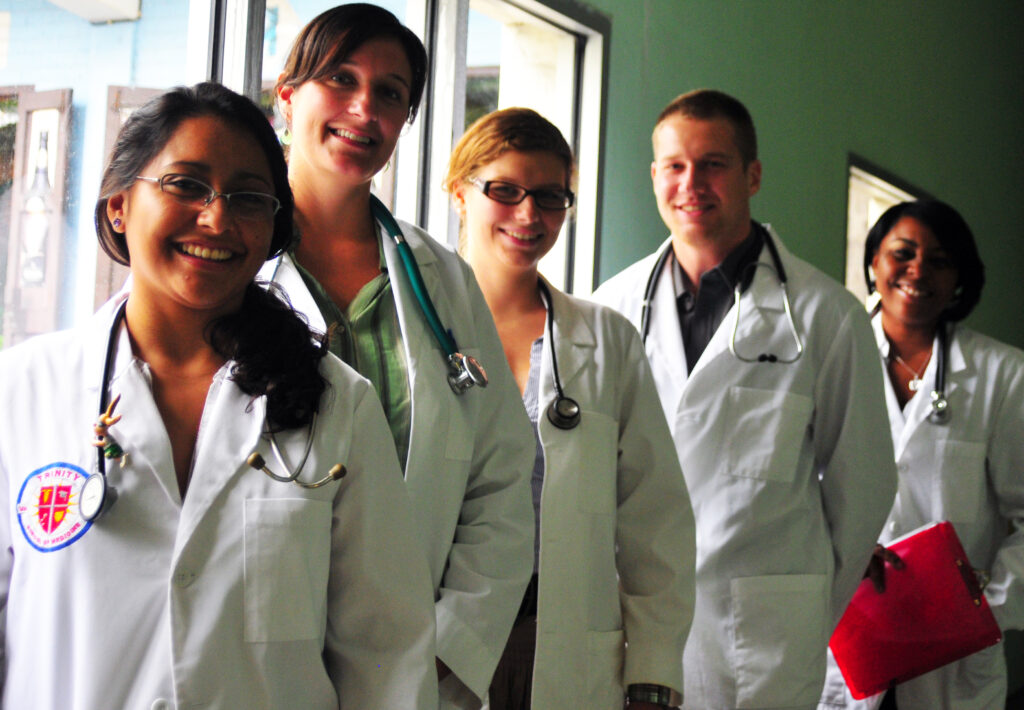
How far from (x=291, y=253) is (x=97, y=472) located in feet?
1.77

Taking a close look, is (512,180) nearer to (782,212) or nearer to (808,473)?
(808,473)

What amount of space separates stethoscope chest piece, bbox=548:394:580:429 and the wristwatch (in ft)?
1.54

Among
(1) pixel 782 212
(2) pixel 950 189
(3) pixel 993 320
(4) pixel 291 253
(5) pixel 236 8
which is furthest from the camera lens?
(3) pixel 993 320

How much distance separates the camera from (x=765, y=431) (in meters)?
2.25

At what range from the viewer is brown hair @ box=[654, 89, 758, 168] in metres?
2.42

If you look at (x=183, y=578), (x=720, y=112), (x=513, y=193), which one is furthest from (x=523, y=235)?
(x=183, y=578)

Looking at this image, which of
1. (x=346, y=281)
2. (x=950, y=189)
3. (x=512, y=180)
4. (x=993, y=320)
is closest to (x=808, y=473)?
(x=512, y=180)

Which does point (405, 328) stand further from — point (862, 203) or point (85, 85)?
point (862, 203)

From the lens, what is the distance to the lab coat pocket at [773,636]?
219cm

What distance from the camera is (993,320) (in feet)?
19.4

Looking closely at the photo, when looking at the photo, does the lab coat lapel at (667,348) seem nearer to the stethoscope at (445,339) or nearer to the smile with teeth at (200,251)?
the stethoscope at (445,339)

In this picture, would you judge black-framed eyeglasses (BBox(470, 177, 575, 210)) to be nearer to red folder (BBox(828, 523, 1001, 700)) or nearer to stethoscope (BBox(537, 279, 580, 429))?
stethoscope (BBox(537, 279, 580, 429))

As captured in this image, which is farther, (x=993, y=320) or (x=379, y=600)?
(x=993, y=320)

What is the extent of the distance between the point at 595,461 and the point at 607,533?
133mm
